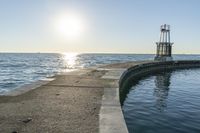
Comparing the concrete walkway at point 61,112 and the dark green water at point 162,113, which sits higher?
the concrete walkway at point 61,112

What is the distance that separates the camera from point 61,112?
28.0 ft

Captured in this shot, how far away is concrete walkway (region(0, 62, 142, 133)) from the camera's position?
6.87 m

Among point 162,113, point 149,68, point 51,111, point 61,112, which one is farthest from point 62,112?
point 149,68

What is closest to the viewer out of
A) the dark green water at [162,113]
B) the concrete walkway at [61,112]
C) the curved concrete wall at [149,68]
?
the concrete walkway at [61,112]

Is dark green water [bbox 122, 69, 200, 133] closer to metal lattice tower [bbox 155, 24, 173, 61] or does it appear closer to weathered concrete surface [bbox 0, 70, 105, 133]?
weathered concrete surface [bbox 0, 70, 105, 133]

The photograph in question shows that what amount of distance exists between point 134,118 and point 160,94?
717 cm

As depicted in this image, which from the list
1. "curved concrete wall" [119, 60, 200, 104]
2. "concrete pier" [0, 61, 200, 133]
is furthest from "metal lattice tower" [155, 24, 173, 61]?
"concrete pier" [0, 61, 200, 133]

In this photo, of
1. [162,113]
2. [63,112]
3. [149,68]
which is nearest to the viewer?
[63,112]

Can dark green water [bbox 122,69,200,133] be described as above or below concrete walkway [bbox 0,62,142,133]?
below

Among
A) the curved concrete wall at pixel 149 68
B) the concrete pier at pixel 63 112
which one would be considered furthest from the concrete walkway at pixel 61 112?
the curved concrete wall at pixel 149 68

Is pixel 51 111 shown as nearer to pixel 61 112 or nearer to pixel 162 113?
pixel 61 112

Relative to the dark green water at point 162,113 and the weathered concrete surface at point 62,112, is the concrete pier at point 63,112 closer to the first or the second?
the weathered concrete surface at point 62,112

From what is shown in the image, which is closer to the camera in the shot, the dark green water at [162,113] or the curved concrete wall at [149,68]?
the dark green water at [162,113]

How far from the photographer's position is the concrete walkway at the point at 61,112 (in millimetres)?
6867
